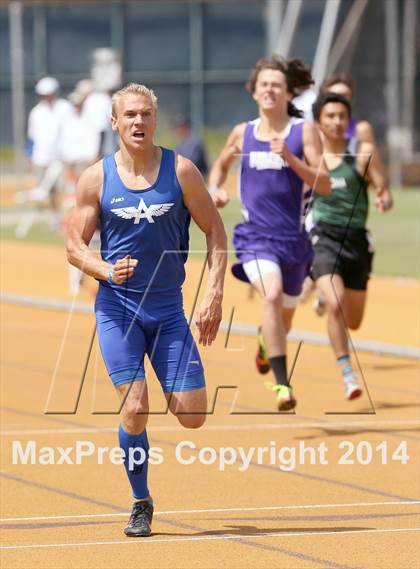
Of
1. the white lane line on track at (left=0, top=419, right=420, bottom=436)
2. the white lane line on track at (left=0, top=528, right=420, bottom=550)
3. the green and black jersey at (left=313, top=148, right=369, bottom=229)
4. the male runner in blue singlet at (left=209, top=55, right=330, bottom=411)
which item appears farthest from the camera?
the green and black jersey at (left=313, top=148, right=369, bottom=229)

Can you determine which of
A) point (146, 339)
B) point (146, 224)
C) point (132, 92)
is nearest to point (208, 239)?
point (146, 224)

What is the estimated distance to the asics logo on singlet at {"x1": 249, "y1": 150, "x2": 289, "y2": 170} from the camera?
11.2 meters

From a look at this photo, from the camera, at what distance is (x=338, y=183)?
12180mm

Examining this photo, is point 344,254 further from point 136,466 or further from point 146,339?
point 136,466

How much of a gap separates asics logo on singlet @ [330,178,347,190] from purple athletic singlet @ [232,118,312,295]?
85 centimetres

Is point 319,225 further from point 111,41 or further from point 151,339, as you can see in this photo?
point 111,41

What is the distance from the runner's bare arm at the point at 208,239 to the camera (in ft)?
24.8

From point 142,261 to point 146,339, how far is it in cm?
41

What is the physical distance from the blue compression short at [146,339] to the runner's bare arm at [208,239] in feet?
0.49

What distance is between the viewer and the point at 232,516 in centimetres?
805

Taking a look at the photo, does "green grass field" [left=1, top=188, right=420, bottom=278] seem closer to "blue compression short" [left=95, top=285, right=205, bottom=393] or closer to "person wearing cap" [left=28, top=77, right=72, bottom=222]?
"person wearing cap" [left=28, top=77, right=72, bottom=222]

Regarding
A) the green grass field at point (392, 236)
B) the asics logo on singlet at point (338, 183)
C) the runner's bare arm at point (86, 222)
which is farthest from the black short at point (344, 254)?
the green grass field at point (392, 236)

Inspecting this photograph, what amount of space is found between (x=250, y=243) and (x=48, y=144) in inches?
648
